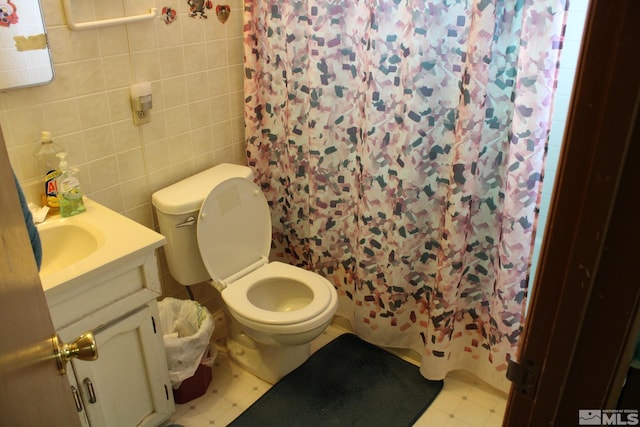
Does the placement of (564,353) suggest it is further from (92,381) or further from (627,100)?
(92,381)

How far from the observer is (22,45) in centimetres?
164

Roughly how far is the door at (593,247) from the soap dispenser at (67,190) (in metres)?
1.51

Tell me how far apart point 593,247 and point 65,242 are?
160 centimetres

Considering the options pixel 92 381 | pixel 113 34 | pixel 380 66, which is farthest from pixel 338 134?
pixel 92 381

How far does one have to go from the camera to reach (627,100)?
0.61 m

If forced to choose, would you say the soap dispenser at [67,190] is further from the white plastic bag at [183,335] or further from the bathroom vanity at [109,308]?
the white plastic bag at [183,335]

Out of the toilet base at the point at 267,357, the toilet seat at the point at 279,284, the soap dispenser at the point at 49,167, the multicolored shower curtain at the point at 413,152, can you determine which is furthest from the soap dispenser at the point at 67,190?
the toilet base at the point at 267,357

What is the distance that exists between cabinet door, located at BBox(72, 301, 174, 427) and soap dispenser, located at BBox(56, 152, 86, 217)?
0.40m

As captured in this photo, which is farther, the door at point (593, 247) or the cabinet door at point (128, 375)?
the cabinet door at point (128, 375)

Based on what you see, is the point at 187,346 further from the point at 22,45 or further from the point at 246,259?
the point at 22,45

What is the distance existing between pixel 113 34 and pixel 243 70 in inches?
23.8

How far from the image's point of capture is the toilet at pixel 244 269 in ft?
6.67

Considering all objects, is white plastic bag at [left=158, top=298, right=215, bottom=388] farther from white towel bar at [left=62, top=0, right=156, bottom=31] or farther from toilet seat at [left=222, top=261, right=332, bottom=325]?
white towel bar at [left=62, top=0, right=156, bottom=31]

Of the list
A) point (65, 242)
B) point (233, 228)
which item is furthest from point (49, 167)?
point (233, 228)
